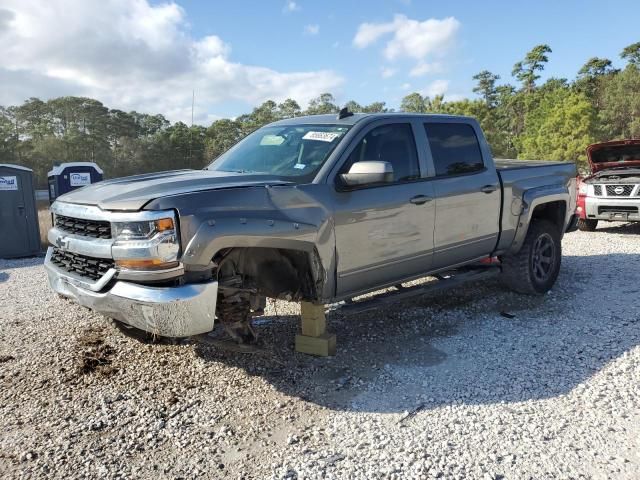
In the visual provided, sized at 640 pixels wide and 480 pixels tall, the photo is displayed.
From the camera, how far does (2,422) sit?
331 cm

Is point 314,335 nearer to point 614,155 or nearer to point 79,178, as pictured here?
point 614,155

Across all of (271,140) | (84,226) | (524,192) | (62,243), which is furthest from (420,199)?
(62,243)

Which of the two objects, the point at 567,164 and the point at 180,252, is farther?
the point at 567,164

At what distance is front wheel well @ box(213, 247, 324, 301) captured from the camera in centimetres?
362

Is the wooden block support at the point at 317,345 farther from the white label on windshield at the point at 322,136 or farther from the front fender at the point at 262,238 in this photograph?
the white label on windshield at the point at 322,136

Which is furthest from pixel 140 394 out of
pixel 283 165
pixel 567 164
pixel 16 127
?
pixel 16 127

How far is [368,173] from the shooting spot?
12.3 feet

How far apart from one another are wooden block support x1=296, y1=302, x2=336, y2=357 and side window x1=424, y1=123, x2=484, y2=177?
1.68 metres

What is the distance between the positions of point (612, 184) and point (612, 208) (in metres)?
0.44

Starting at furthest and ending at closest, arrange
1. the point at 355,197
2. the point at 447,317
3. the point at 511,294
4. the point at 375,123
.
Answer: the point at 511,294
the point at 447,317
the point at 375,123
the point at 355,197

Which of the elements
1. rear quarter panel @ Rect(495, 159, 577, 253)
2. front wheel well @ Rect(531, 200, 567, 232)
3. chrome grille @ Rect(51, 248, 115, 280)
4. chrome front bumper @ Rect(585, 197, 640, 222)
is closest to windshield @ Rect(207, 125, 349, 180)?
chrome grille @ Rect(51, 248, 115, 280)

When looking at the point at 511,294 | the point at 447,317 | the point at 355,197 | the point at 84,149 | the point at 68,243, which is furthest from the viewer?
the point at 84,149

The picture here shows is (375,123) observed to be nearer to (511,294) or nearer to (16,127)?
(511,294)

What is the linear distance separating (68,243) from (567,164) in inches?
216
